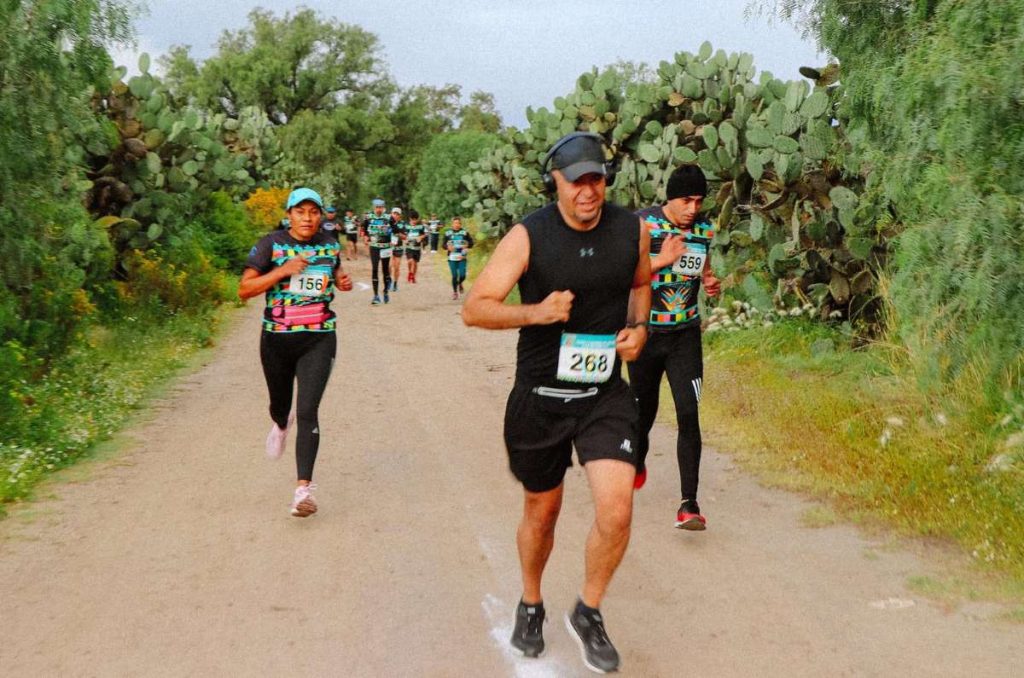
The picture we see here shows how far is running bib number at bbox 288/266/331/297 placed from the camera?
271 inches

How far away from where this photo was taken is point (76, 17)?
26.7 feet

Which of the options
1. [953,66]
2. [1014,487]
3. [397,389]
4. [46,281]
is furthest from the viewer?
[397,389]

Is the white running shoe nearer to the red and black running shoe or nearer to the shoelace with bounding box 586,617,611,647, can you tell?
the red and black running shoe

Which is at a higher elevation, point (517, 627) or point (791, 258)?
point (791, 258)

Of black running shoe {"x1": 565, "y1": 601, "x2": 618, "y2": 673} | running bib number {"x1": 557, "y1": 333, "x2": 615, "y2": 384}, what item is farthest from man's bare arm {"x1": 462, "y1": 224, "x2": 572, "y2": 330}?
black running shoe {"x1": 565, "y1": 601, "x2": 618, "y2": 673}

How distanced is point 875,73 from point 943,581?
148 inches

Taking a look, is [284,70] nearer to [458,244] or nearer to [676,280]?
[458,244]

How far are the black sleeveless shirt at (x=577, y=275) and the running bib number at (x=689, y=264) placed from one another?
1.88 metres

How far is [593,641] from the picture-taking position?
439 centimetres

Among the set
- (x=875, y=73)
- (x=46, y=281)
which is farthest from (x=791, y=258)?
(x=46, y=281)

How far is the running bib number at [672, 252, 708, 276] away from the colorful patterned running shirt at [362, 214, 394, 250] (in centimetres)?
1607

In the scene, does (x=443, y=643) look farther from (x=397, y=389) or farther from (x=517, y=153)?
(x=517, y=153)

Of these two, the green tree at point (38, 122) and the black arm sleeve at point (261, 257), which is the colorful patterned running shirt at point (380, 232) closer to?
the green tree at point (38, 122)

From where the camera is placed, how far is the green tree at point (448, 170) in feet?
169
